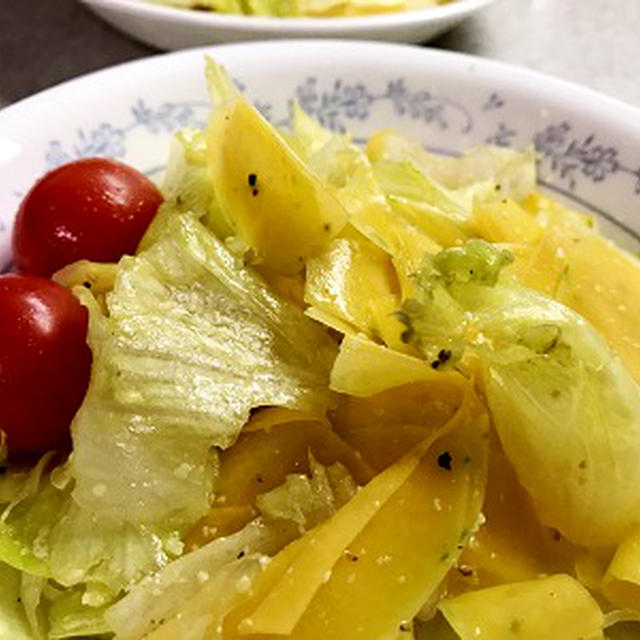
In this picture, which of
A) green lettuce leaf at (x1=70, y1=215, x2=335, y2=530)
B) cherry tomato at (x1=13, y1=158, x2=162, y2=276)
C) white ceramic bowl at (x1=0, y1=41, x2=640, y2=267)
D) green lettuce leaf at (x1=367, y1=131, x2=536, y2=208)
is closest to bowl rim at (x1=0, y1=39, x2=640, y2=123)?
white ceramic bowl at (x1=0, y1=41, x2=640, y2=267)

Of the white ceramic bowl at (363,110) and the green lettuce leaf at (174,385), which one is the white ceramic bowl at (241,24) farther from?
the green lettuce leaf at (174,385)

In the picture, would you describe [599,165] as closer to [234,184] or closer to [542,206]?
[542,206]

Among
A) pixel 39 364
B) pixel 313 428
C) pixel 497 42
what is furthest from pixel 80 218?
pixel 497 42

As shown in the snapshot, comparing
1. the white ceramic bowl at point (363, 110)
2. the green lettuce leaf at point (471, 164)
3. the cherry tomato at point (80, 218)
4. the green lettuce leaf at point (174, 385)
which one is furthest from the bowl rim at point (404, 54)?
the green lettuce leaf at point (174, 385)

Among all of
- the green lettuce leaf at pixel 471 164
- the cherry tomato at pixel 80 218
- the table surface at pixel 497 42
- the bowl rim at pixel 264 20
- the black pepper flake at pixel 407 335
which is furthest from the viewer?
the table surface at pixel 497 42

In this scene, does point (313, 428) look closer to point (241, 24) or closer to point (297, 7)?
point (241, 24)

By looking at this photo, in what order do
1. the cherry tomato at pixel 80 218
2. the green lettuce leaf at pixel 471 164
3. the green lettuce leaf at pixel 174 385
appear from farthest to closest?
the green lettuce leaf at pixel 471 164, the cherry tomato at pixel 80 218, the green lettuce leaf at pixel 174 385
